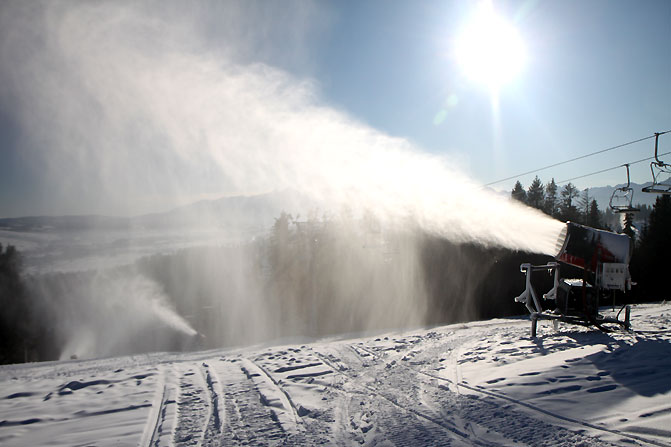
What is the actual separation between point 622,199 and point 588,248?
26.5ft

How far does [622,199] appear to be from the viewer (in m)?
15.8

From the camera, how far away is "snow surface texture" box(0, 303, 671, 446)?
4590 millimetres

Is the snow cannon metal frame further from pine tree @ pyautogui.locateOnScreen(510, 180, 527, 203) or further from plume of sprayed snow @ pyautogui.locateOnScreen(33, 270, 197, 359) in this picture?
pine tree @ pyautogui.locateOnScreen(510, 180, 527, 203)

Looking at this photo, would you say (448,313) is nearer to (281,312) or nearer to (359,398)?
(281,312)

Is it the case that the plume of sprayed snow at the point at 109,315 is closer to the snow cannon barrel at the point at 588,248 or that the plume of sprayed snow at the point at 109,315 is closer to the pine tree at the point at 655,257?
the snow cannon barrel at the point at 588,248

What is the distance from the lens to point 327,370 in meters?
7.95

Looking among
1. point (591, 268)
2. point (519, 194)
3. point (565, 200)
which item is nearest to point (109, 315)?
point (591, 268)

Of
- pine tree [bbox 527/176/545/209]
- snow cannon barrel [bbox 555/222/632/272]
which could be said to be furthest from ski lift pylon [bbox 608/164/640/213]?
pine tree [bbox 527/176/545/209]

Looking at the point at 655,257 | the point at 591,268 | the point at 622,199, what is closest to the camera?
the point at 591,268

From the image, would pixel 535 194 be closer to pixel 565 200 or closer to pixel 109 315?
pixel 565 200

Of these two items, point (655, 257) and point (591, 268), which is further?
point (655, 257)

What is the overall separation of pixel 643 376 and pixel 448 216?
19.0m

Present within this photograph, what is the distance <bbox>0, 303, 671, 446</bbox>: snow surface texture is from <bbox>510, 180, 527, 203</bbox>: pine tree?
51607mm

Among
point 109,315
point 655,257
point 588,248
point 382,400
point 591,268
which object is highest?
point 588,248
